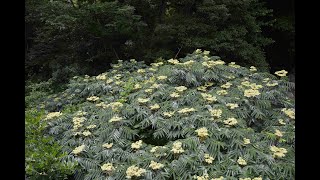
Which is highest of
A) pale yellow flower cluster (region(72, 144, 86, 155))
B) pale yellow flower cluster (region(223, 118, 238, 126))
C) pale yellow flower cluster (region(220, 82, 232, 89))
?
pale yellow flower cluster (region(220, 82, 232, 89))

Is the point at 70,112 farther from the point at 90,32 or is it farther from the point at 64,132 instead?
the point at 90,32

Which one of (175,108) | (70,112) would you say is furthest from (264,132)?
(70,112)

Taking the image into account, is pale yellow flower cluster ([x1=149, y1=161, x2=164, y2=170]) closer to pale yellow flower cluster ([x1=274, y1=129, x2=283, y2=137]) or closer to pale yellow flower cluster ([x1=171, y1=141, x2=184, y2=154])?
pale yellow flower cluster ([x1=171, y1=141, x2=184, y2=154])

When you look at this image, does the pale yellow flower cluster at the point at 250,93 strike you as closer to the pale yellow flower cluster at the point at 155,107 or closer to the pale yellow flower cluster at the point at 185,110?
the pale yellow flower cluster at the point at 185,110

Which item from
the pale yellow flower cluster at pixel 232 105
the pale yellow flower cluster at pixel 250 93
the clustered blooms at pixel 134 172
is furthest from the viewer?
the pale yellow flower cluster at pixel 250 93

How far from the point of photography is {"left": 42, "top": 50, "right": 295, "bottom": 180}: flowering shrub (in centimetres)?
318

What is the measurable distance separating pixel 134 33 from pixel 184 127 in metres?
3.95

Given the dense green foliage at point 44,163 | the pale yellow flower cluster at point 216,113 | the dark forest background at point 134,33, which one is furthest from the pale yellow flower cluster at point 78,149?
the dark forest background at point 134,33

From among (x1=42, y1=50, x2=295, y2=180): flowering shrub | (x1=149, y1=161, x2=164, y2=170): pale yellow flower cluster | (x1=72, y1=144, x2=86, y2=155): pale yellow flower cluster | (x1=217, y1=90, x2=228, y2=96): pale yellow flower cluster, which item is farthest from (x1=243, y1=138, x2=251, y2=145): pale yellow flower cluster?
(x1=72, y1=144, x2=86, y2=155): pale yellow flower cluster

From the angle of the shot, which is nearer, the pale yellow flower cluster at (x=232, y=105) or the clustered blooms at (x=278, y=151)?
the clustered blooms at (x=278, y=151)

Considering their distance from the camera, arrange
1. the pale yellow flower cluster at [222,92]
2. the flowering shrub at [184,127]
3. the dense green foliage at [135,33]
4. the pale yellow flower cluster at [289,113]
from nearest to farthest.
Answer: the flowering shrub at [184,127]
the pale yellow flower cluster at [289,113]
the pale yellow flower cluster at [222,92]
the dense green foliage at [135,33]

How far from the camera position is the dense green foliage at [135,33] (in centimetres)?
664

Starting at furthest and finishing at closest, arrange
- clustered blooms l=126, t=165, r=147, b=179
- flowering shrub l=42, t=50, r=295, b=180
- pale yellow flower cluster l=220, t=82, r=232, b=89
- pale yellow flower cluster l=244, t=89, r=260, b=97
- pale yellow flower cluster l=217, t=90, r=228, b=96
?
pale yellow flower cluster l=220, t=82, r=232, b=89 < pale yellow flower cluster l=217, t=90, r=228, b=96 < pale yellow flower cluster l=244, t=89, r=260, b=97 < flowering shrub l=42, t=50, r=295, b=180 < clustered blooms l=126, t=165, r=147, b=179

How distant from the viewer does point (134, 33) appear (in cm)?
719
